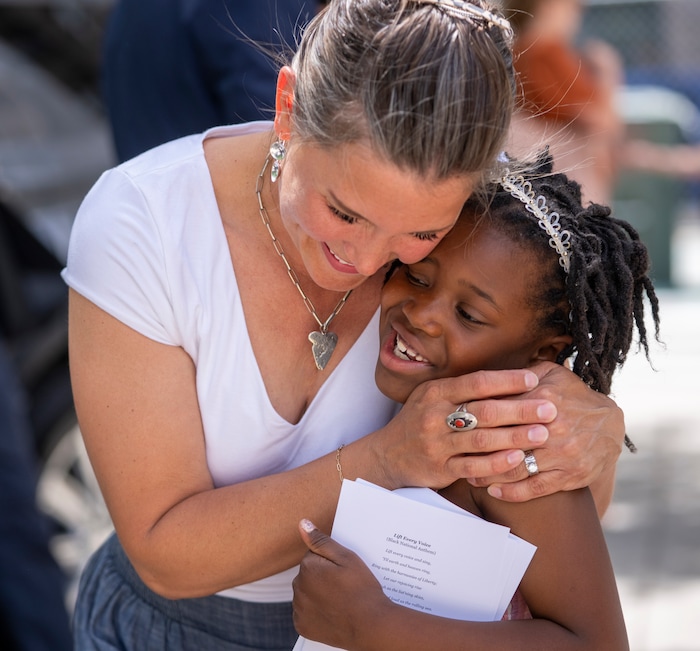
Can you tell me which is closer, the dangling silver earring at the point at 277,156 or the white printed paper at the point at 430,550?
the white printed paper at the point at 430,550

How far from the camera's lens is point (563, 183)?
2.07 metres

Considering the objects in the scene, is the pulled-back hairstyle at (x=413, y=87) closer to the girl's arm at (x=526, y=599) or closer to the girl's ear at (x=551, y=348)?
the girl's ear at (x=551, y=348)

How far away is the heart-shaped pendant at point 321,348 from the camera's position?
81.5 inches

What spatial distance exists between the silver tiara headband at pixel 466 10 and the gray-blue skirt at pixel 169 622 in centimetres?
116

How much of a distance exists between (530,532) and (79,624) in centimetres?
99

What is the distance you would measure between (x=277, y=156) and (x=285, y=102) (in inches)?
5.1

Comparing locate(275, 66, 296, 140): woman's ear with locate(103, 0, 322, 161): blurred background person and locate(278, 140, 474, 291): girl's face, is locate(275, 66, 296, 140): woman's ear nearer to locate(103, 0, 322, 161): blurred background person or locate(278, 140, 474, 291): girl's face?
locate(278, 140, 474, 291): girl's face

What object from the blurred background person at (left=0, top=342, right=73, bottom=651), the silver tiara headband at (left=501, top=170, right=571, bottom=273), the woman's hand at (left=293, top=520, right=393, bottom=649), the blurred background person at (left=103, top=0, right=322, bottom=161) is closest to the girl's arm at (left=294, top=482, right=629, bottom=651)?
the woman's hand at (left=293, top=520, right=393, bottom=649)

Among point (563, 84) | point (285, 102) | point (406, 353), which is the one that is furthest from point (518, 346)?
point (563, 84)

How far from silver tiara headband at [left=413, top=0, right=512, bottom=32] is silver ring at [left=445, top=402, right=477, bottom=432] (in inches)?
25.0

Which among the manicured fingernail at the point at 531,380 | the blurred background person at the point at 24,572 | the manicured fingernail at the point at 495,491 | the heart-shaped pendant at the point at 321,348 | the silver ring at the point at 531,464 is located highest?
the manicured fingernail at the point at 531,380

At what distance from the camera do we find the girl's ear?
202 centimetres

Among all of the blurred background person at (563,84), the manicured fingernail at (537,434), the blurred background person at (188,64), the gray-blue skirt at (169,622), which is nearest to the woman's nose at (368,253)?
the manicured fingernail at (537,434)

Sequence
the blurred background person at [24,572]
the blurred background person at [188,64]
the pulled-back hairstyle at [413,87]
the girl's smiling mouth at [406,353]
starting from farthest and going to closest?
1. the blurred background person at [24,572]
2. the blurred background person at [188,64]
3. the girl's smiling mouth at [406,353]
4. the pulled-back hairstyle at [413,87]
